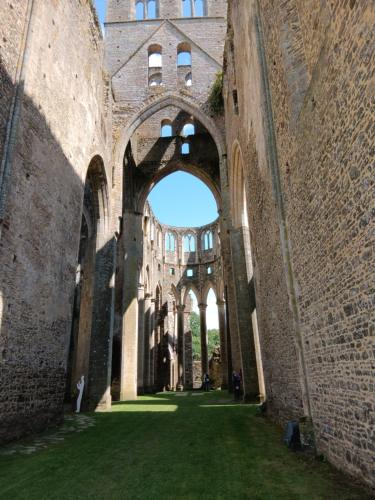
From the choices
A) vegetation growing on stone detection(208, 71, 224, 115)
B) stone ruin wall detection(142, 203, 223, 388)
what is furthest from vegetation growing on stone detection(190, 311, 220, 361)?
vegetation growing on stone detection(208, 71, 224, 115)

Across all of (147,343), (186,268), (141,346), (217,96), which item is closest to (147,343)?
(147,343)

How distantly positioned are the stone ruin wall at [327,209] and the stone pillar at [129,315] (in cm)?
993

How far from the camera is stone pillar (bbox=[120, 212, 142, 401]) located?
635 inches

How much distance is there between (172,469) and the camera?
4480 mm

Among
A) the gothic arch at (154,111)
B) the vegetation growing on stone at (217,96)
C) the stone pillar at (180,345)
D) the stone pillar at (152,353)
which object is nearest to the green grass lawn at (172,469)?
the gothic arch at (154,111)

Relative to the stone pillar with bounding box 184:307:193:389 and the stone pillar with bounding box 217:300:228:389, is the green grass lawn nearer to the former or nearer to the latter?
the stone pillar with bounding box 217:300:228:389

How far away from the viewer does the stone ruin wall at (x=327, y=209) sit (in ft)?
11.3

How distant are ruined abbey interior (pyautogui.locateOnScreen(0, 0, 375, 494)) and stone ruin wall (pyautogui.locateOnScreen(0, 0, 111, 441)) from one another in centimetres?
4

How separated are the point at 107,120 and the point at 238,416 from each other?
38.4ft

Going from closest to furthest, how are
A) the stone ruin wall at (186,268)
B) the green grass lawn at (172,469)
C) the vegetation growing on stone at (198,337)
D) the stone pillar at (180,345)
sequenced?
the green grass lawn at (172,469) → the stone pillar at (180,345) → the stone ruin wall at (186,268) → the vegetation growing on stone at (198,337)

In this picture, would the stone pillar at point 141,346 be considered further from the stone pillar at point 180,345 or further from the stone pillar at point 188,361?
the stone pillar at point 188,361

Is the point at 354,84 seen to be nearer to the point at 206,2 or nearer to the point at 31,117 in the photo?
the point at 31,117

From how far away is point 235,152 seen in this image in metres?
13.7

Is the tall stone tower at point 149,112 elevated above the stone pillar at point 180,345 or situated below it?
above
